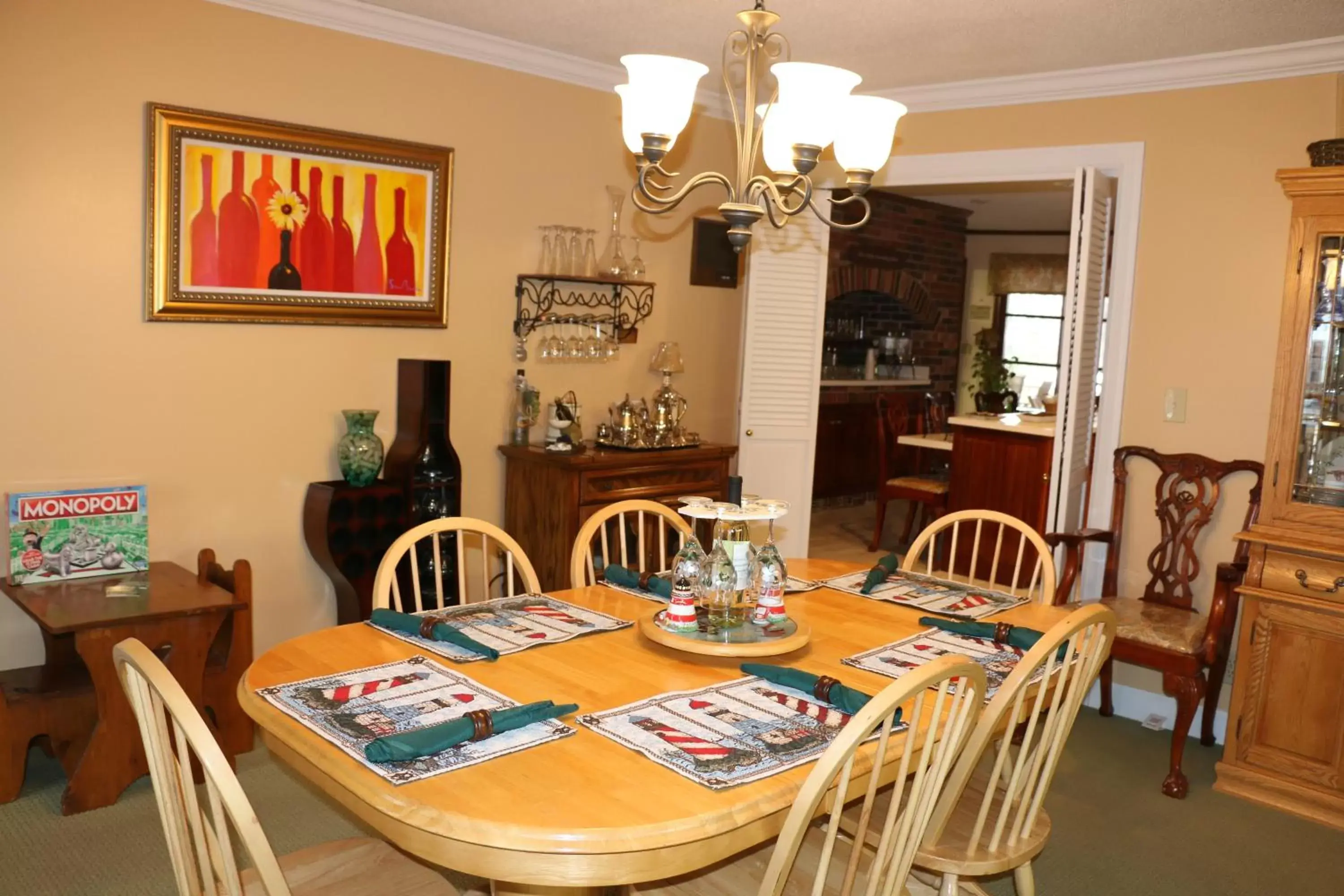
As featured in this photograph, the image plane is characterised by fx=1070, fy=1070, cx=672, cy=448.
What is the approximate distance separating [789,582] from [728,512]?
684mm

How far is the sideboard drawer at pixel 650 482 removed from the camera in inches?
159

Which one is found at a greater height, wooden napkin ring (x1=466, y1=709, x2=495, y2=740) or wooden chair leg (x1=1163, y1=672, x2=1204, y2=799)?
wooden napkin ring (x1=466, y1=709, x2=495, y2=740)

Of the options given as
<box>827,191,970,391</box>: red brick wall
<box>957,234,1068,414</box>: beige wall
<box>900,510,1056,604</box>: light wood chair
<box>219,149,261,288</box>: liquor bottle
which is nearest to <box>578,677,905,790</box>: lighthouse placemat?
<box>900,510,1056,604</box>: light wood chair

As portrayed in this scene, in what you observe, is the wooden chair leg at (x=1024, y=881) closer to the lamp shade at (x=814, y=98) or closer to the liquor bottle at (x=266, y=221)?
the lamp shade at (x=814, y=98)

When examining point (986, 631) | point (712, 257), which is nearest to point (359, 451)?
point (712, 257)

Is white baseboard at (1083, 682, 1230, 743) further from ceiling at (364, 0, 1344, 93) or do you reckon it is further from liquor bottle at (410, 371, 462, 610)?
liquor bottle at (410, 371, 462, 610)

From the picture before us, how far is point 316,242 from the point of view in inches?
144

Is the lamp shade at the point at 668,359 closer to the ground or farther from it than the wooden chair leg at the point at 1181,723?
farther from it

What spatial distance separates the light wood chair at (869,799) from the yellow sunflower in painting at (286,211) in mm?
2559

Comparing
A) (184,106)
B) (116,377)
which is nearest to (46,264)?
(116,377)

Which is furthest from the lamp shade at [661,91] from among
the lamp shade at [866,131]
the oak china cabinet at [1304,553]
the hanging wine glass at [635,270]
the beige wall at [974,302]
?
the beige wall at [974,302]

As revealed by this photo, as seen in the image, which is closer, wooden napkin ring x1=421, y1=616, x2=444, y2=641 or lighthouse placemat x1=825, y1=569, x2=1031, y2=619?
wooden napkin ring x1=421, y1=616, x2=444, y2=641

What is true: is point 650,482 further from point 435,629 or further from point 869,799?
point 869,799

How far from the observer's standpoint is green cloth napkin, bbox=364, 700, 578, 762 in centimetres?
156
